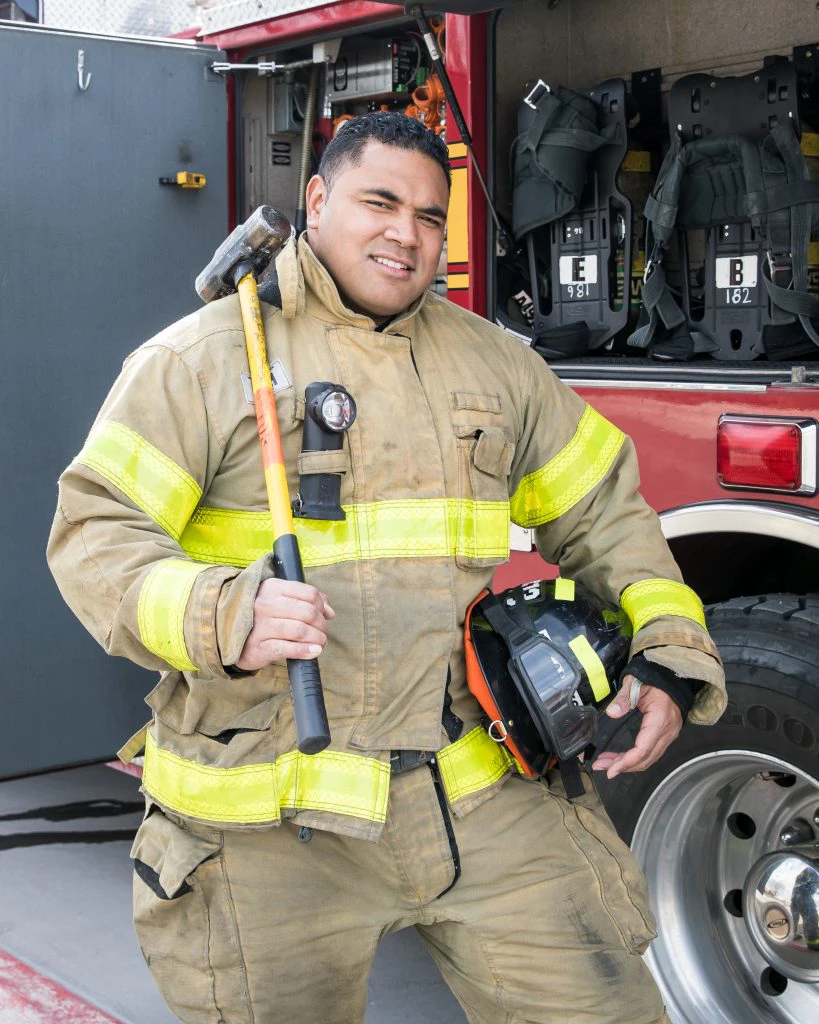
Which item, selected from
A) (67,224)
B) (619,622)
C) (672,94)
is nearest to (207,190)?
(67,224)

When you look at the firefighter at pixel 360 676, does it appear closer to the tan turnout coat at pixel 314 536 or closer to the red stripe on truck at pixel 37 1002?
the tan turnout coat at pixel 314 536

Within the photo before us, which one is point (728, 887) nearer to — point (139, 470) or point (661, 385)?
point (661, 385)

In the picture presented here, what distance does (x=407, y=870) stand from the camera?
2105 mm

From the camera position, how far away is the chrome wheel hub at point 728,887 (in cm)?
277

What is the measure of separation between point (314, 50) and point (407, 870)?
241 cm

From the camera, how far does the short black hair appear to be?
89.0 inches

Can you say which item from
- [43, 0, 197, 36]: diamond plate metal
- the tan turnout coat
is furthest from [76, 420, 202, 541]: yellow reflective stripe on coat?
[43, 0, 197, 36]: diamond plate metal

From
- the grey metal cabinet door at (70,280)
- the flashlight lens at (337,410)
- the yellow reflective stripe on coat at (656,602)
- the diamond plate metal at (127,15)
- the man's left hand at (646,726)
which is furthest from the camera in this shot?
the diamond plate metal at (127,15)

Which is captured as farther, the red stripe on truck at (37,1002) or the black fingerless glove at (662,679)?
the red stripe on truck at (37,1002)

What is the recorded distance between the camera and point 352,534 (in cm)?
210

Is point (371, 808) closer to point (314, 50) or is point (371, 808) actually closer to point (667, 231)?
point (667, 231)

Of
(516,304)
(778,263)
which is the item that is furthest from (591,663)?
(516,304)

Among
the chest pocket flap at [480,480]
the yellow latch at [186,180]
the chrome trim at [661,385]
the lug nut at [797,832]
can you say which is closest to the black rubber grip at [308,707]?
the chest pocket flap at [480,480]

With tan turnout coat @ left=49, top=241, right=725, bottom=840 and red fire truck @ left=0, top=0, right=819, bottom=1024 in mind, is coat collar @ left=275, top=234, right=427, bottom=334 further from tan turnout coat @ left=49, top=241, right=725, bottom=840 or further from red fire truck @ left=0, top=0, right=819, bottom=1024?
red fire truck @ left=0, top=0, right=819, bottom=1024
